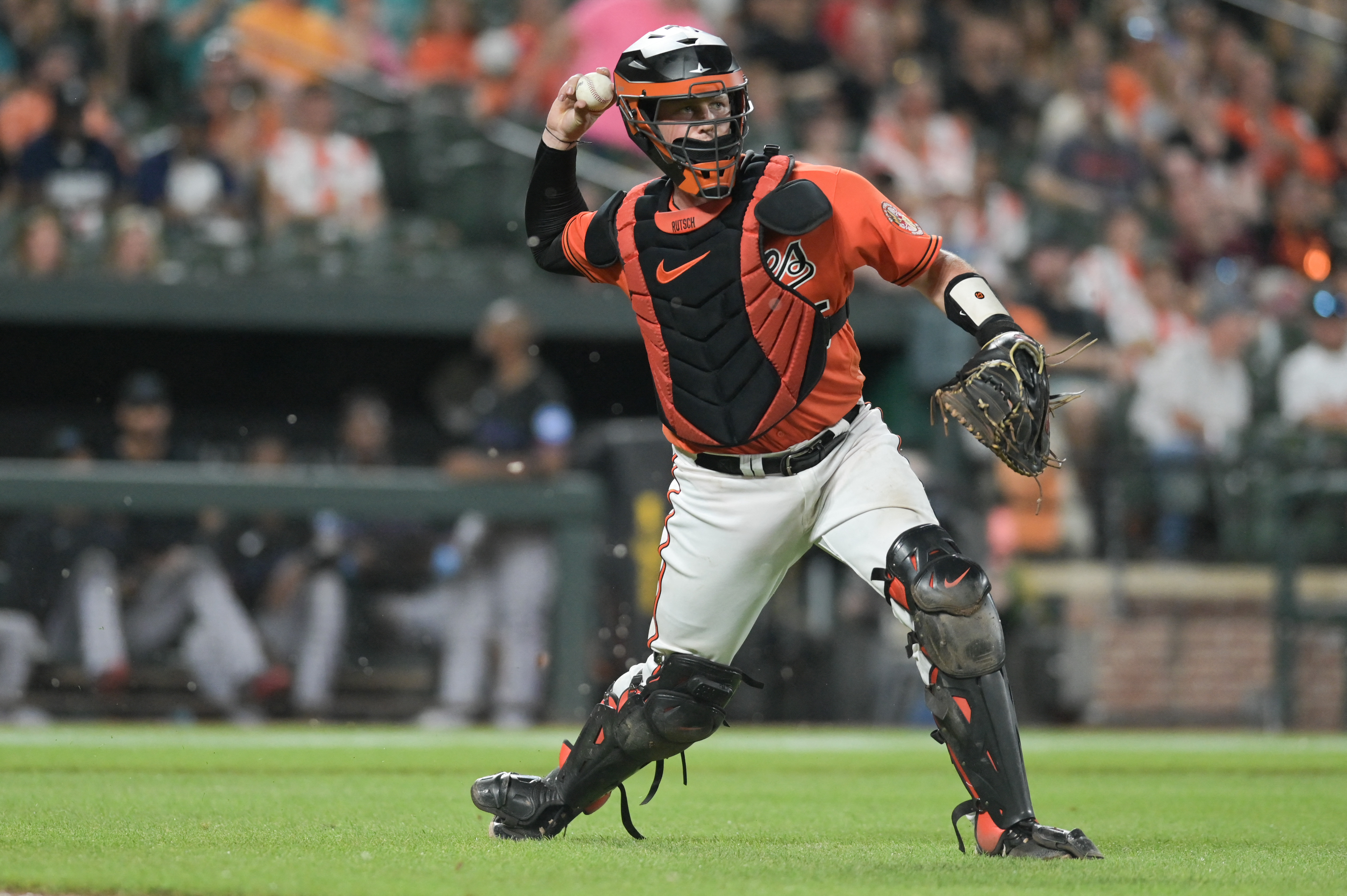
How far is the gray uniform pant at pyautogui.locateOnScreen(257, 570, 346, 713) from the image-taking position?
847 cm

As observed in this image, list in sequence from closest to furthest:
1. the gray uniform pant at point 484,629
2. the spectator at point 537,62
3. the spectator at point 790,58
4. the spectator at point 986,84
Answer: the gray uniform pant at point 484,629, the spectator at point 537,62, the spectator at point 790,58, the spectator at point 986,84

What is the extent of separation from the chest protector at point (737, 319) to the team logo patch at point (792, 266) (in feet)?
0.04

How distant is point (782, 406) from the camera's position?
4102 mm

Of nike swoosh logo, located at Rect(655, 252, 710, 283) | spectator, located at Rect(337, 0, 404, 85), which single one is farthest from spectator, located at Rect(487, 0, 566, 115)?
nike swoosh logo, located at Rect(655, 252, 710, 283)

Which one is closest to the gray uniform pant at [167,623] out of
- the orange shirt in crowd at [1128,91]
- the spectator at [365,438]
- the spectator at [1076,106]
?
the spectator at [365,438]

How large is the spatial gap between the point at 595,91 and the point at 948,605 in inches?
62.2

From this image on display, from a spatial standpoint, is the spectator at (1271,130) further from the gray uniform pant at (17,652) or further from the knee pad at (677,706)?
the knee pad at (677,706)

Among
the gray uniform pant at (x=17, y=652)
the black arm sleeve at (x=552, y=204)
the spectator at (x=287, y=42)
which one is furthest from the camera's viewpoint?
the spectator at (x=287, y=42)

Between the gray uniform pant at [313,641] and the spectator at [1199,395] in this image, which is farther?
the spectator at [1199,395]

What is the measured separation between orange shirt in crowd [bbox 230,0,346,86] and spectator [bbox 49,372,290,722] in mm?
4013

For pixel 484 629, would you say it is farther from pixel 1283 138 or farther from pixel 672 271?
pixel 1283 138

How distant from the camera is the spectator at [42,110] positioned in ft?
34.6

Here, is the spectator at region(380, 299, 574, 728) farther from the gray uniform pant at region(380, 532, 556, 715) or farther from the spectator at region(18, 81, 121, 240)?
the spectator at region(18, 81, 121, 240)

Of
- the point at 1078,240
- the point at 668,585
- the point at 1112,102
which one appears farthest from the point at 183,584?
the point at 1112,102
